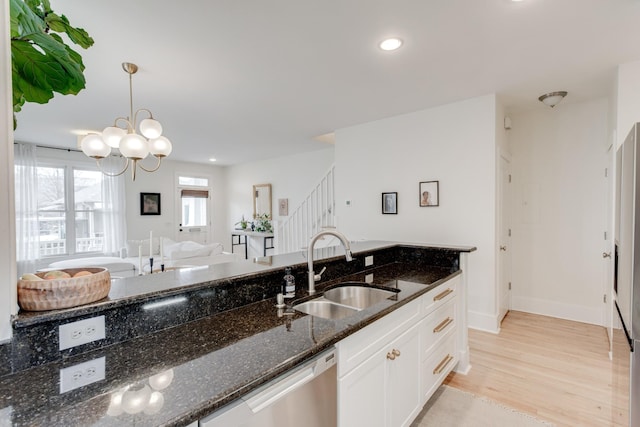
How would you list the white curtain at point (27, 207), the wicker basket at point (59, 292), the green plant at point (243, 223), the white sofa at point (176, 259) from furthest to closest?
the green plant at point (243, 223) < the white curtain at point (27, 207) < the white sofa at point (176, 259) < the wicker basket at point (59, 292)

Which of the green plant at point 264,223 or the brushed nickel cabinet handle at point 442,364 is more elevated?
the green plant at point 264,223

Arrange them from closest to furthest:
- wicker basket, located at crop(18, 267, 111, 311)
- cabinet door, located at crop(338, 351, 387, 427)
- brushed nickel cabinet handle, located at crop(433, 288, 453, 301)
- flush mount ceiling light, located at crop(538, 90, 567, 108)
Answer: wicker basket, located at crop(18, 267, 111, 311) < cabinet door, located at crop(338, 351, 387, 427) < brushed nickel cabinet handle, located at crop(433, 288, 453, 301) < flush mount ceiling light, located at crop(538, 90, 567, 108)

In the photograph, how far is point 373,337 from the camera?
1.42m

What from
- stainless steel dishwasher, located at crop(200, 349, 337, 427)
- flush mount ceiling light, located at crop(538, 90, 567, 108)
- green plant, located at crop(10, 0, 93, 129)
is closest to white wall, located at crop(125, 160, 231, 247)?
green plant, located at crop(10, 0, 93, 129)

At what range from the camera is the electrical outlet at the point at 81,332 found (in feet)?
3.35

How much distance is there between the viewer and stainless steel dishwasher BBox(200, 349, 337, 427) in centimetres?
87

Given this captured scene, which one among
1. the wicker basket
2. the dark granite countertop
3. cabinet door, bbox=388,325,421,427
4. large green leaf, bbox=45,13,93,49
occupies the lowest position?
cabinet door, bbox=388,325,421,427

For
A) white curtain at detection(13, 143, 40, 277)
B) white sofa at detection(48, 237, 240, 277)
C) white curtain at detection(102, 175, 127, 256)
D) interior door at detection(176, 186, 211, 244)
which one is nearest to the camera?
white sofa at detection(48, 237, 240, 277)

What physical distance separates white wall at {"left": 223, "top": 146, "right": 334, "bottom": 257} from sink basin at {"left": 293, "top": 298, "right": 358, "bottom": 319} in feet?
13.8

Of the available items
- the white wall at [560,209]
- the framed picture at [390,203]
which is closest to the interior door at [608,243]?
the white wall at [560,209]

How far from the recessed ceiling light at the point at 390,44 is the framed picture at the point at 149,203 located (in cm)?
674

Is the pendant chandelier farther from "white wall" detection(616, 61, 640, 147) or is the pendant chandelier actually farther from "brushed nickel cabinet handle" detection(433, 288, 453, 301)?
"white wall" detection(616, 61, 640, 147)

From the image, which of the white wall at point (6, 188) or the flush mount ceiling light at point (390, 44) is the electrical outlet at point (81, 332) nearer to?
the white wall at point (6, 188)

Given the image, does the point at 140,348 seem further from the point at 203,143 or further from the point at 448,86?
the point at 203,143
